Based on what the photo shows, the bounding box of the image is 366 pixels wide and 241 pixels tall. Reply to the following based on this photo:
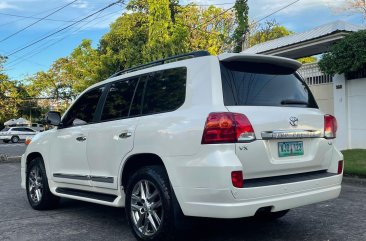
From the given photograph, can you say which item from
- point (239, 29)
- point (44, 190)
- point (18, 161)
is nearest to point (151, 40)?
point (239, 29)

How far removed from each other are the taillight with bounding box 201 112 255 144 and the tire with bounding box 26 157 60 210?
344 cm

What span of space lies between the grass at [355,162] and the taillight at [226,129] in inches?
228

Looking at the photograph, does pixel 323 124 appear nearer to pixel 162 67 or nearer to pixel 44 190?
pixel 162 67

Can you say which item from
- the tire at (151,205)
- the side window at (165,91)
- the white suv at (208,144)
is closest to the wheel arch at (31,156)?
the white suv at (208,144)

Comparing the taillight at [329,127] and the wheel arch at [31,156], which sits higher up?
the taillight at [329,127]

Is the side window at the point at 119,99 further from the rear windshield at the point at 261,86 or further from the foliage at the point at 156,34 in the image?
the foliage at the point at 156,34

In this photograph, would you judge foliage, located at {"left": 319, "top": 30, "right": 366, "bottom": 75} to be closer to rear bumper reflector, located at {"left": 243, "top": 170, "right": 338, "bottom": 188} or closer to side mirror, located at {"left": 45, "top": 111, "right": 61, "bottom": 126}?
rear bumper reflector, located at {"left": 243, "top": 170, "right": 338, "bottom": 188}

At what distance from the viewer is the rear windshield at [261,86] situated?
161 inches

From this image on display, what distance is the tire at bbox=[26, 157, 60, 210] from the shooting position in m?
6.32

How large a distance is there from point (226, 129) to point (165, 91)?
105cm

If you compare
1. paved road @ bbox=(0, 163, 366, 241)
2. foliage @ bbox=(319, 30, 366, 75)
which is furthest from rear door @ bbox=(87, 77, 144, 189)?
foliage @ bbox=(319, 30, 366, 75)

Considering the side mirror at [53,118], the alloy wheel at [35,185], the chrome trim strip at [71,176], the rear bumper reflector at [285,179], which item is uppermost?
the side mirror at [53,118]

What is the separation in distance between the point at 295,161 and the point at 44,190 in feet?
Result: 12.7

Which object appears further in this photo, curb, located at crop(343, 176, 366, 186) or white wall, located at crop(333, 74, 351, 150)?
white wall, located at crop(333, 74, 351, 150)
